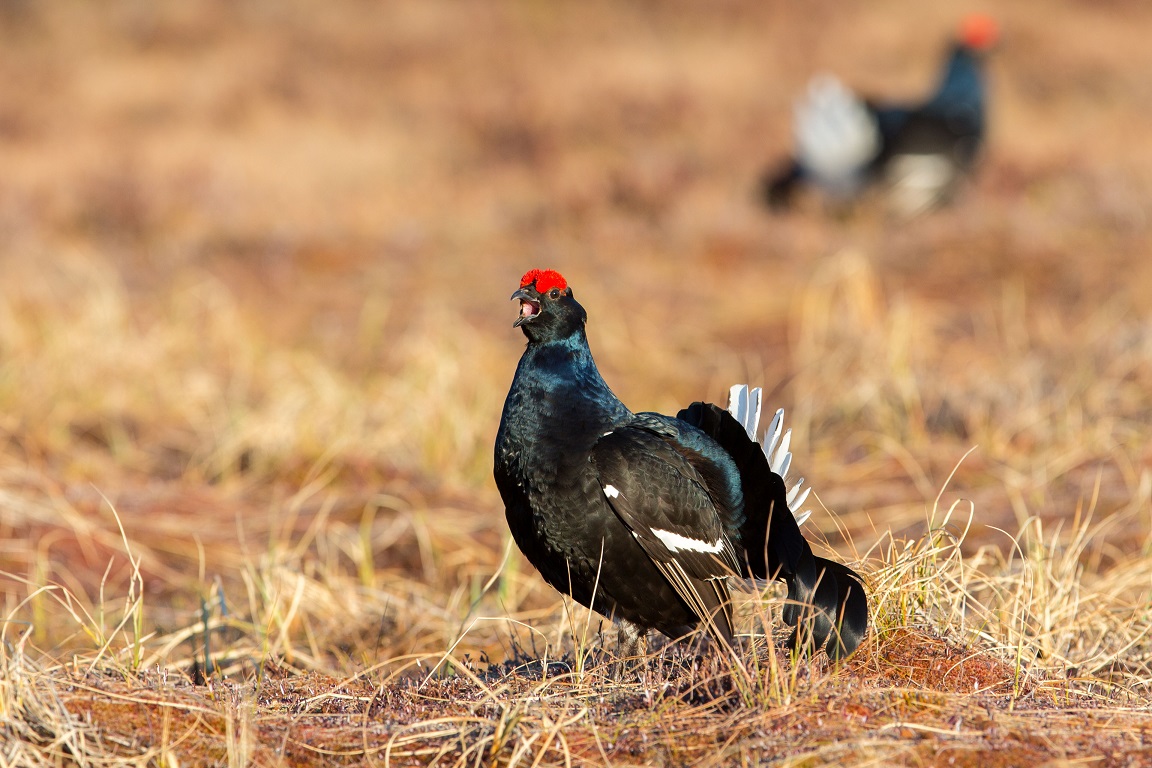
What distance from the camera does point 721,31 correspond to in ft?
54.0

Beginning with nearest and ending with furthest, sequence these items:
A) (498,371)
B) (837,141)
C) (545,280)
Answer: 1. (545,280)
2. (498,371)
3. (837,141)

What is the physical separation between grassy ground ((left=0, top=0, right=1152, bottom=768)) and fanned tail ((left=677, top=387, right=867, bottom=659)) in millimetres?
117

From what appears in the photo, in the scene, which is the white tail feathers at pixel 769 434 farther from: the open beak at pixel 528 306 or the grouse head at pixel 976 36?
the grouse head at pixel 976 36

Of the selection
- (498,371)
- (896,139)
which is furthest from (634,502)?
(896,139)

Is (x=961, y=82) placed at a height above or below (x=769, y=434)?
above

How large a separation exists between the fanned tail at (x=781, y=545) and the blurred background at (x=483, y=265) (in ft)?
1.40

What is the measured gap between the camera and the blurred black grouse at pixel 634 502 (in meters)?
2.74

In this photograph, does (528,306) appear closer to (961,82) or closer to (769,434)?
(769,434)

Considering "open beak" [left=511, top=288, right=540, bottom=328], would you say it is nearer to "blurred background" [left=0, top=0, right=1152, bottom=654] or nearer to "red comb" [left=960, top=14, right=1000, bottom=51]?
"blurred background" [left=0, top=0, right=1152, bottom=654]

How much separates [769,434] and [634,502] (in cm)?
46

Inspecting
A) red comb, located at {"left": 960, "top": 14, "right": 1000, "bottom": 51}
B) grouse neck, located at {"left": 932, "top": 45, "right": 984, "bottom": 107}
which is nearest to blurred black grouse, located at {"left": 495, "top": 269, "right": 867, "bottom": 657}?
grouse neck, located at {"left": 932, "top": 45, "right": 984, "bottom": 107}

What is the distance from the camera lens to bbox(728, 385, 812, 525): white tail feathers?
3.03 m

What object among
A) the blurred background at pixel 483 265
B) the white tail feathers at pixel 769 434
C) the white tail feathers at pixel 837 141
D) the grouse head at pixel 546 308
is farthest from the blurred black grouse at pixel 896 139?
the grouse head at pixel 546 308

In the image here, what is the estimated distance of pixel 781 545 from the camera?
2.77 m
